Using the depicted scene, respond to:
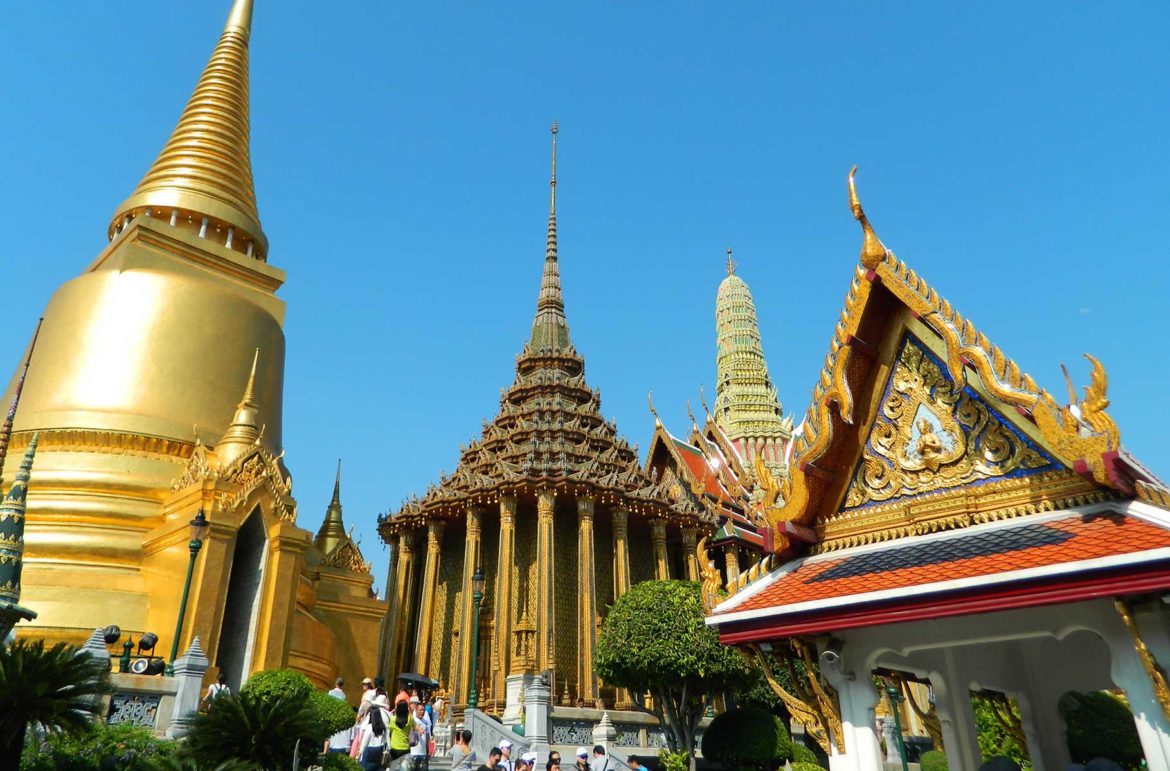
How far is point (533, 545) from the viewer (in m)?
24.8

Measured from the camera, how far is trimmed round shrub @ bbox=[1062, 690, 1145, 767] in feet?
29.6

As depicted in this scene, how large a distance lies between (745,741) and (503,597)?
9.54 metres

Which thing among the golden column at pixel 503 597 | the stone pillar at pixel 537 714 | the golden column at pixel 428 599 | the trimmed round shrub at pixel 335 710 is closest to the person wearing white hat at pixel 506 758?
the stone pillar at pixel 537 714

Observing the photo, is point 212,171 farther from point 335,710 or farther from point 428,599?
point 335,710

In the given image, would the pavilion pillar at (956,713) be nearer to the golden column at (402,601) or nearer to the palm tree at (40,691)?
the palm tree at (40,691)

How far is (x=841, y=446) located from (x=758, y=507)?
0.77 metres

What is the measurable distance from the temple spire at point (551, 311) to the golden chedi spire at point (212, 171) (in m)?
10.3

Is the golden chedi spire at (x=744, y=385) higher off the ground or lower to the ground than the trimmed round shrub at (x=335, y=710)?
higher

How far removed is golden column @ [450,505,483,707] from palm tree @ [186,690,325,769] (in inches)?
575

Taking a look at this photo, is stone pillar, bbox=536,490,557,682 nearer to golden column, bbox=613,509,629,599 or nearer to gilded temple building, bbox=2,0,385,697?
golden column, bbox=613,509,629,599

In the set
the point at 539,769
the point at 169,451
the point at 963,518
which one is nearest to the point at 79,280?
the point at 169,451

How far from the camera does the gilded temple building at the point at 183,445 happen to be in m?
16.4

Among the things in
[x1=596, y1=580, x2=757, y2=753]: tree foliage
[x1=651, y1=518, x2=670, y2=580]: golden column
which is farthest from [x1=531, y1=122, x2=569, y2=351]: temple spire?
[x1=596, y1=580, x2=757, y2=753]: tree foliage

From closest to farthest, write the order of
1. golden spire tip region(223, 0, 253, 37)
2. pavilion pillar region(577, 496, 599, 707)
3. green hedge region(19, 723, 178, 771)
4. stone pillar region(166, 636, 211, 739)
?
green hedge region(19, 723, 178, 771)
stone pillar region(166, 636, 211, 739)
pavilion pillar region(577, 496, 599, 707)
golden spire tip region(223, 0, 253, 37)
